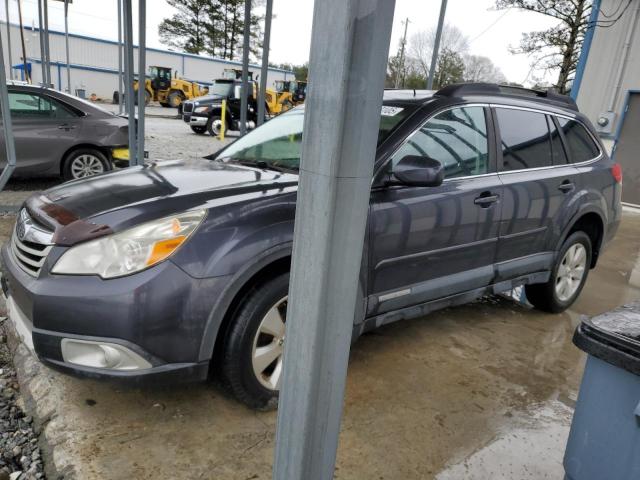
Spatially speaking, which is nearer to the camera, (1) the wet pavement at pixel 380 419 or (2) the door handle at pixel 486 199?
(1) the wet pavement at pixel 380 419

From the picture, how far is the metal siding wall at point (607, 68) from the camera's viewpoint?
9.19 m

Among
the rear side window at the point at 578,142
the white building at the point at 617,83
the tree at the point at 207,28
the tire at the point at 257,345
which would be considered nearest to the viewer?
the tire at the point at 257,345

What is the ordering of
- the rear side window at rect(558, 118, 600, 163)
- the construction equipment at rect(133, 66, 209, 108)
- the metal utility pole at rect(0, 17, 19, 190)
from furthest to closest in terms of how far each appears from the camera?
the construction equipment at rect(133, 66, 209, 108) → the metal utility pole at rect(0, 17, 19, 190) → the rear side window at rect(558, 118, 600, 163)

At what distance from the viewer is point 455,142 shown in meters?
3.11

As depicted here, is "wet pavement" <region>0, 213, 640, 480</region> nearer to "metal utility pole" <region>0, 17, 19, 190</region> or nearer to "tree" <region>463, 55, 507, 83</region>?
"metal utility pole" <region>0, 17, 19, 190</region>

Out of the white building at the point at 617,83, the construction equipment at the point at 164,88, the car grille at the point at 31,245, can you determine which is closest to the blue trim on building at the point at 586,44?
the white building at the point at 617,83

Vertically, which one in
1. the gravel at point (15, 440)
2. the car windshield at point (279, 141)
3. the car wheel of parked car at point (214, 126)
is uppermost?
the car windshield at point (279, 141)

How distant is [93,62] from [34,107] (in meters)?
33.5

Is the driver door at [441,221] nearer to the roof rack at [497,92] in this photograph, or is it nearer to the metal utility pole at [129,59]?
the roof rack at [497,92]

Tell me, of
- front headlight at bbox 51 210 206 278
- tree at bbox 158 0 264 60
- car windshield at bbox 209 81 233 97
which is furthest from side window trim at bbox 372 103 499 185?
tree at bbox 158 0 264 60

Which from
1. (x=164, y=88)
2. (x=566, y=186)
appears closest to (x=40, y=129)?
(x=566, y=186)

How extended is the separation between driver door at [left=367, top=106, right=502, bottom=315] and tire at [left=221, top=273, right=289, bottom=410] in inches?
22.4

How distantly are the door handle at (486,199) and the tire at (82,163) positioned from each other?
18.8 feet

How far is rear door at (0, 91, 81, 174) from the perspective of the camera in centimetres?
658
